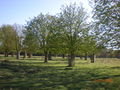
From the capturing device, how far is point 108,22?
23.2 metres

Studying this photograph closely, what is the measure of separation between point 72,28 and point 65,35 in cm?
227

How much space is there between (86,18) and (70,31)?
5.04m

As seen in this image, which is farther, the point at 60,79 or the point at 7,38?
the point at 7,38

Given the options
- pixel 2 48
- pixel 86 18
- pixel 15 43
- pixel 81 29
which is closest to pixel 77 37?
pixel 81 29

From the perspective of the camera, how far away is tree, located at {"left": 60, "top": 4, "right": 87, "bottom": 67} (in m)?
38.7

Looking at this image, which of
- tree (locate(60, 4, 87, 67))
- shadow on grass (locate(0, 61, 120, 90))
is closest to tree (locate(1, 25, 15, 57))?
tree (locate(60, 4, 87, 67))

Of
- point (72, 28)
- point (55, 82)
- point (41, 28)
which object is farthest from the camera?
point (41, 28)

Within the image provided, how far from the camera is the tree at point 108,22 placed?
73.5ft

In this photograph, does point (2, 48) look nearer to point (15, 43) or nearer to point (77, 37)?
point (15, 43)

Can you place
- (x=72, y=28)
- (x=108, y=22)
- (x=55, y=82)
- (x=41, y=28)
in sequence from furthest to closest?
(x=41, y=28)
(x=72, y=28)
(x=108, y=22)
(x=55, y=82)

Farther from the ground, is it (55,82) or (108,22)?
(108,22)

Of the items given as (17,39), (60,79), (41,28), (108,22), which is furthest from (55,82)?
(17,39)

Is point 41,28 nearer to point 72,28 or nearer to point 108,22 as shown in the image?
point 72,28

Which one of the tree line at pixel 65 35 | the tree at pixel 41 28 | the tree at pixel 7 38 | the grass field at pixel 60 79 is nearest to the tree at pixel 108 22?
the tree line at pixel 65 35
